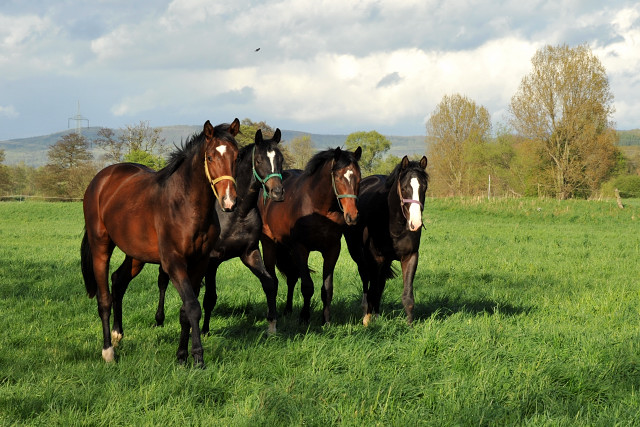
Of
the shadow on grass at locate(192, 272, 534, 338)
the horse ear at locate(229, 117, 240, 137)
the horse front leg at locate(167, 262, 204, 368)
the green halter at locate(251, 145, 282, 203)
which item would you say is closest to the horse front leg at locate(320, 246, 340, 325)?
the shadow on grass at locate(192, 272, 534, 338)

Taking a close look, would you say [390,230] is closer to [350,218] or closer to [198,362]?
[350,218]

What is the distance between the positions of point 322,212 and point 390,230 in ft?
3.09

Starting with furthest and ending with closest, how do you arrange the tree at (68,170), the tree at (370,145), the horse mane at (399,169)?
the tree at (370,145) → the tree at (68,170) → the horse mane at (399,169)

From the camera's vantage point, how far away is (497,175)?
56000 mm

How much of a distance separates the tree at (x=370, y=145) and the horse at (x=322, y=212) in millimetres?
76469

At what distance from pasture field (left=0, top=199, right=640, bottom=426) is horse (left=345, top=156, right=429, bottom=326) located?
0.49 metres

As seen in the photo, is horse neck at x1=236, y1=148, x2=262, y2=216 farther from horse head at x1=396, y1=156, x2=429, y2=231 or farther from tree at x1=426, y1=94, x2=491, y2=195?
tree at x1=426, y1=94, x2=491, y2=195

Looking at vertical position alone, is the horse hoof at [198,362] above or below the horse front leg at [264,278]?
below

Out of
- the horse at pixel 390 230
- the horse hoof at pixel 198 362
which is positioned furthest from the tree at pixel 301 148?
the horse hoof at pixel 198 362

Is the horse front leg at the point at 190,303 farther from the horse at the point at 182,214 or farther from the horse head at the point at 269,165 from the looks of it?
the horse head at the point at 269,165

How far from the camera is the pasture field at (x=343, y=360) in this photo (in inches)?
156

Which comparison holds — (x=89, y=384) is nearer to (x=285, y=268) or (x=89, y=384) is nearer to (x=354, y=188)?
(x=354, y=188)

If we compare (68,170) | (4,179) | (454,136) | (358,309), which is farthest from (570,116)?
(4,179)

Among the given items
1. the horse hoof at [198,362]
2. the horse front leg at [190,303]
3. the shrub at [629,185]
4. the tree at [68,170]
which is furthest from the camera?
the shrub at [629,185]
